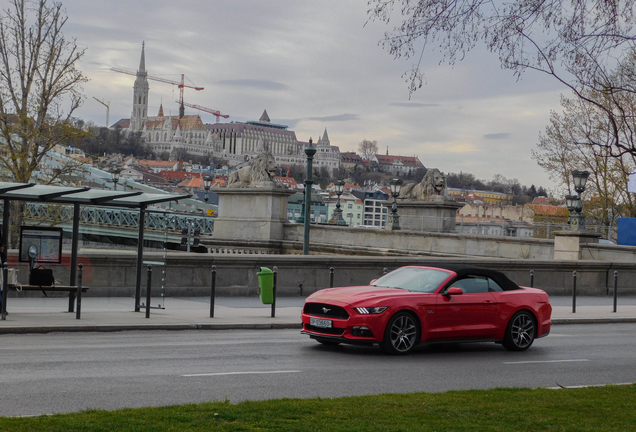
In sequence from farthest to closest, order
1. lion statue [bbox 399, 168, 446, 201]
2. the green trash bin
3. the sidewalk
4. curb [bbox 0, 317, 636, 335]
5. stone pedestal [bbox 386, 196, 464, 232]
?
1. lion statue [bbox 399, 168, 446, 201]
2. stone pedestal [bbox 386, 196, 464, 232]
3. the green trash bin
4. the sidewalk
5. curb [bbox 0, 317, 636, 335]

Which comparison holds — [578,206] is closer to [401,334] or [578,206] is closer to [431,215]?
[431,215]

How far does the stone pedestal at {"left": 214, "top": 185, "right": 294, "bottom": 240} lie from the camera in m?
34.1

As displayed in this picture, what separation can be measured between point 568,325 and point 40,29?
80.0 feet

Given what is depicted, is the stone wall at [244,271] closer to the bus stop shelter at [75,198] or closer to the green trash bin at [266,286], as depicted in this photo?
the bus stop shelter at [75,198]

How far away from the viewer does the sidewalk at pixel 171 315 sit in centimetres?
1443

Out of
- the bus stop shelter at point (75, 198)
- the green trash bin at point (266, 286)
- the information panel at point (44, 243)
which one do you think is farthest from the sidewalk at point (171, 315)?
the information panel at point (44, 243)

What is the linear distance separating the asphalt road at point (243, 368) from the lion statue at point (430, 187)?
20.0 metres

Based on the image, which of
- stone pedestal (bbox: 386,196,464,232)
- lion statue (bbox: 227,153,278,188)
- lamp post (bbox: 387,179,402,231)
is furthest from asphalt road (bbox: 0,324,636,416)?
lion statue (bbox: 227,153,278,188)

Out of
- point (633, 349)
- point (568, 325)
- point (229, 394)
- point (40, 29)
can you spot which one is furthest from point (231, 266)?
point (40, 29)

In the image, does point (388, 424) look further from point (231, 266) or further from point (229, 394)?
point (231, 266)

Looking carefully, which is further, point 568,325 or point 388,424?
point 568,325

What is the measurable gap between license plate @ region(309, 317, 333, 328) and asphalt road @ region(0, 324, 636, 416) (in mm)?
415

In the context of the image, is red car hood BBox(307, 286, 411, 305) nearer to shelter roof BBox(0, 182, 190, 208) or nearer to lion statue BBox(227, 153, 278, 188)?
shelter roof BBox(0, 182, 190, 208)

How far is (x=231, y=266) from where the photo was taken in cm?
2092
